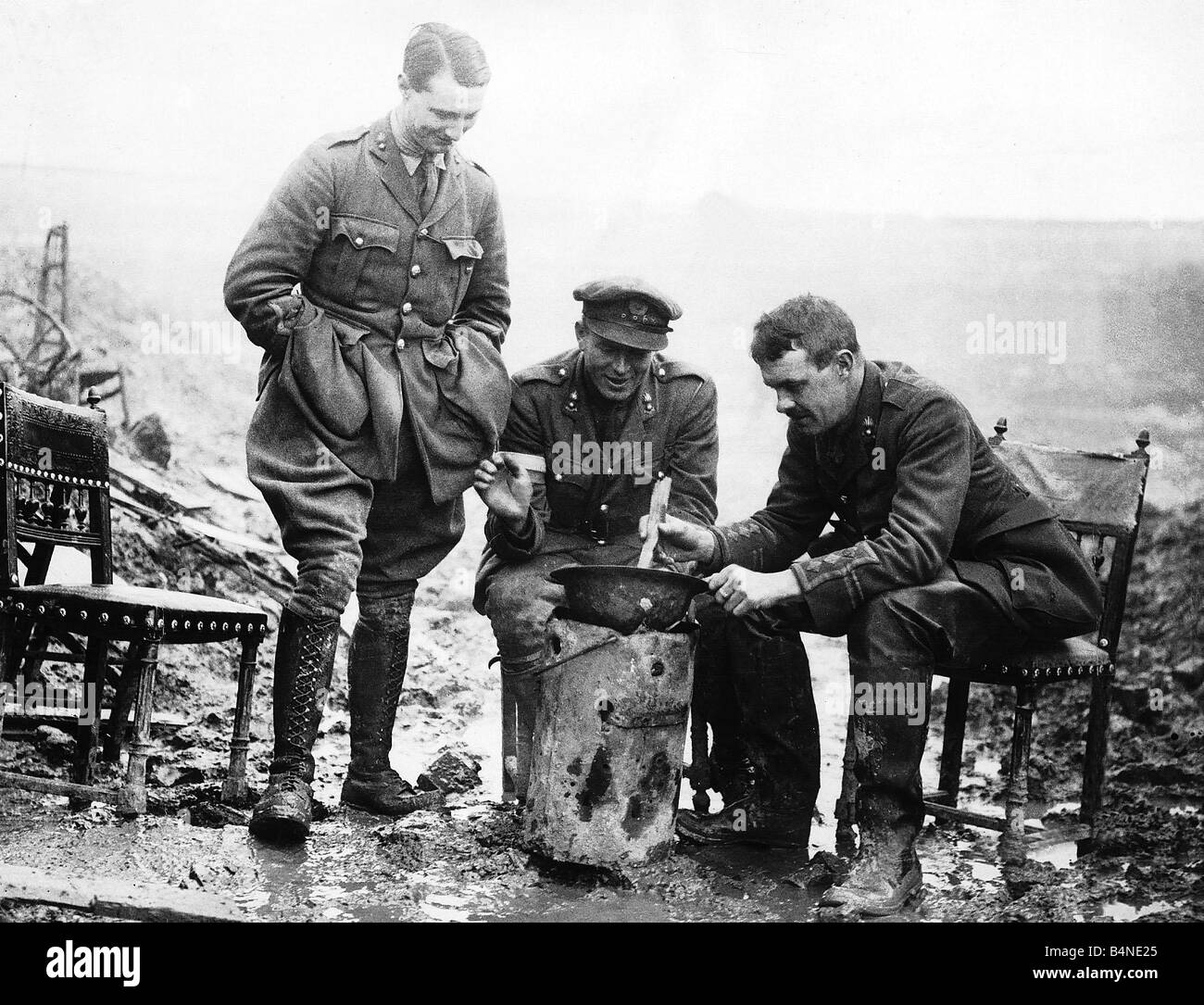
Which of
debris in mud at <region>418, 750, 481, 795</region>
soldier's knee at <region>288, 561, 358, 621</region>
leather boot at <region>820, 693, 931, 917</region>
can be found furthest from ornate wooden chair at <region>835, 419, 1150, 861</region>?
soldier's knee at <region>288, 561, 358, 621</region>

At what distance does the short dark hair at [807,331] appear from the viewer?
13.4 ft

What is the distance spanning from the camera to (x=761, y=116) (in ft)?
26.7

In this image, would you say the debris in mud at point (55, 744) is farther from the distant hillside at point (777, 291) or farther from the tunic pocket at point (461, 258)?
the distant hillside at point (777, 291)

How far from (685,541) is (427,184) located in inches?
60.0

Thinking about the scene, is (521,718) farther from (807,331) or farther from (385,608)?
(807,331)

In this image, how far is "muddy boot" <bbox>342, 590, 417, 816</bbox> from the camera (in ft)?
15.4

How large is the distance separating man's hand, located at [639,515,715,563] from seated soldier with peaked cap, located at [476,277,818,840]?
0.22m

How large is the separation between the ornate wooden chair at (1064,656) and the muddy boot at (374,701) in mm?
1556

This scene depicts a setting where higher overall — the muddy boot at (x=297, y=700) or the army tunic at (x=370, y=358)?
the army tunic at (x=370, y=358)

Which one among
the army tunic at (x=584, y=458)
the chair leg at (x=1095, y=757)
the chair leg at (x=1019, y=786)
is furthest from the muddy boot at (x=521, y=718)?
the chair leg at (x=1095, y=757)
